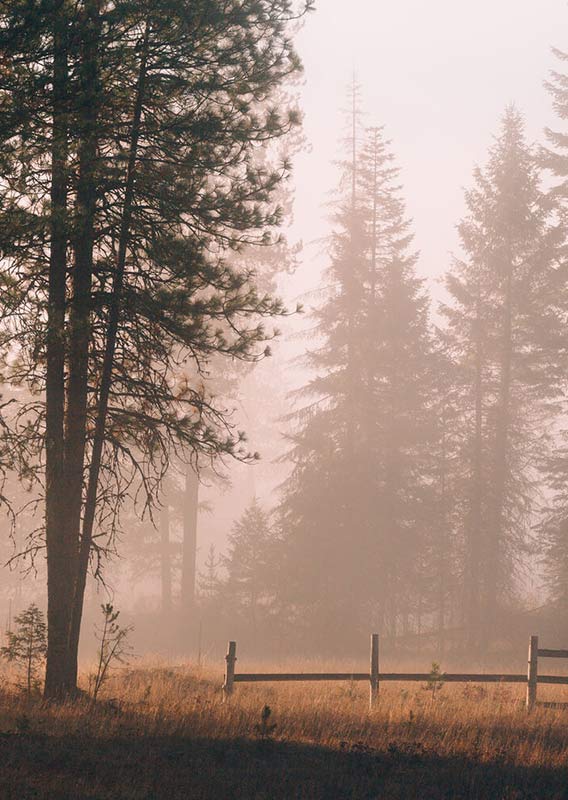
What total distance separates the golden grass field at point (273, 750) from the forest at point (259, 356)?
28cm

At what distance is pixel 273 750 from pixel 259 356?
6743 millimetres

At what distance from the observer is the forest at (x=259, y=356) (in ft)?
38.2

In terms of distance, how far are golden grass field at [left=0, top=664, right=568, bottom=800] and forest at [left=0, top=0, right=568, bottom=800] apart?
0.28 m

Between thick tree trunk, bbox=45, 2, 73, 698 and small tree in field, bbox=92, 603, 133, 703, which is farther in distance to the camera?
thick tree trunk, bbox=45, 2, 73, 698

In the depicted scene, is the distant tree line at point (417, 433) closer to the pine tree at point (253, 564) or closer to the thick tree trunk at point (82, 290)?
the pine tree at point (253, 564)

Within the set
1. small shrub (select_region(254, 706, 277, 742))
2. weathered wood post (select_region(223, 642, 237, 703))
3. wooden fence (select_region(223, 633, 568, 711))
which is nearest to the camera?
small shrub (select_region(254, 706, 277, 742))

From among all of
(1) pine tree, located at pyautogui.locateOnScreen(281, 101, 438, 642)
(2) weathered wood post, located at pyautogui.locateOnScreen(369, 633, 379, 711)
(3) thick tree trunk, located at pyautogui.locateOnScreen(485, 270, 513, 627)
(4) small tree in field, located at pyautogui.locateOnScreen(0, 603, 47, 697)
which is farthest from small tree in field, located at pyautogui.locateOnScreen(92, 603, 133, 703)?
(3) thick tree trunk, located at pyautogui.locateOnScreen(485, 270, 513, 627)

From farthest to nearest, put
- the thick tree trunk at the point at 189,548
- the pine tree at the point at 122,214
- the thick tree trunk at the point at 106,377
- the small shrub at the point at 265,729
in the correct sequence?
1. the thick tree trunk at the point at 189,548
2. the thick tree trunk at the point at 106,377
3. the pine tree at the point at 122,214
4. the small shrub at the point at 265,729

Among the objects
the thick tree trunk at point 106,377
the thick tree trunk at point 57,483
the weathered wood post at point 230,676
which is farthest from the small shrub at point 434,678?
the thick tree trunk at point 57,483

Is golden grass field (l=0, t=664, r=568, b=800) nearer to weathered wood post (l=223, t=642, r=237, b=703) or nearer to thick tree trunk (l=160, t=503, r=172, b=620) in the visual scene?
weathered wood post (l=223, t=642, r=237, b=703)

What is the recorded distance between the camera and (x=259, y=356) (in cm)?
1441

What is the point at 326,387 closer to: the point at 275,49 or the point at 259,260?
the point at 259,260

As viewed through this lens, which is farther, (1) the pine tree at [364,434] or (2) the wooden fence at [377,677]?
(1) the pine tree at [364,434]

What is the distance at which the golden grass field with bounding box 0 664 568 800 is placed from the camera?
8.19 m
